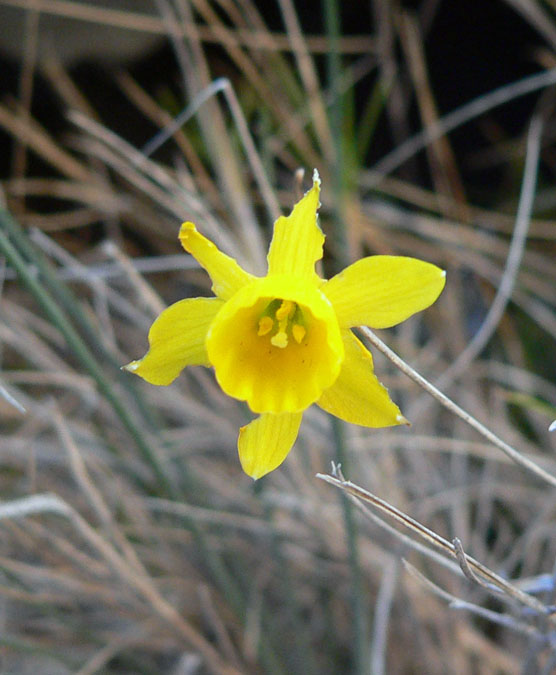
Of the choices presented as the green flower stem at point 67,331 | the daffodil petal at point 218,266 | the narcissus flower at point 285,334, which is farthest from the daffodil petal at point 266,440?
the green flower stem at point 67,331

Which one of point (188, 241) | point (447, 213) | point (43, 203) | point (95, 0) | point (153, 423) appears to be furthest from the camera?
point (43, 203)

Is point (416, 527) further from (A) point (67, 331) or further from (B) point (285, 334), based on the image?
(A) point (67, 331)

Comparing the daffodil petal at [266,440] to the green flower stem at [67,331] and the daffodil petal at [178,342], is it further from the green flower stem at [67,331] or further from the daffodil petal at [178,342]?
the green flower stem at [67,331]

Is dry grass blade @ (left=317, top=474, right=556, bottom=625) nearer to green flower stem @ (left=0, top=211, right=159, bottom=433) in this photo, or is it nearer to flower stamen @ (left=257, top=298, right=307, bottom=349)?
flower stamen @ (left=257, top=298, right=307, bottom=349)

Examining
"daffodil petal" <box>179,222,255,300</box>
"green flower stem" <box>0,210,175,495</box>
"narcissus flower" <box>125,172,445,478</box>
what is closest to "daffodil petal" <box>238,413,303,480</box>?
"narcissus flower" <box>125,172,445,478</box>

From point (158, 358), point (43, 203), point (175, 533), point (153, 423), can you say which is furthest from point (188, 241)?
point (43, 203)

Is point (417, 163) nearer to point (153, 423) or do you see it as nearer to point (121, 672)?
point (153, 423)
